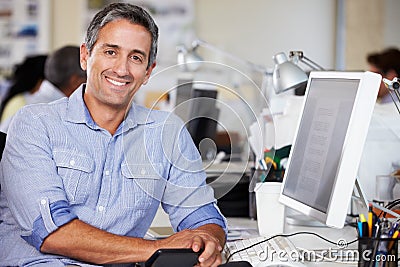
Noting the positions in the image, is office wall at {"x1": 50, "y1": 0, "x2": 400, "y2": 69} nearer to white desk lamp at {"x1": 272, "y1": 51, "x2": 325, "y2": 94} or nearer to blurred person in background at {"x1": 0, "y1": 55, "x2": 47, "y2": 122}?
blurred person in background at {"x1": 0, "y1": 55, "x2": 47, "y2": 122}

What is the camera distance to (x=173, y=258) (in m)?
1.57

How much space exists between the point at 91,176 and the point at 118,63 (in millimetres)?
292

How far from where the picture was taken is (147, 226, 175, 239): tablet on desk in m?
2.04

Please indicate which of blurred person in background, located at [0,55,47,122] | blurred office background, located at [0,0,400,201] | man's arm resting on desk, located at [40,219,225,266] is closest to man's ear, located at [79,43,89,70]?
man's arm resting on desk, located at [40,219,225,266]

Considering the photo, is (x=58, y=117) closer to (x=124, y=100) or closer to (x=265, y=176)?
(x=124, y=100)

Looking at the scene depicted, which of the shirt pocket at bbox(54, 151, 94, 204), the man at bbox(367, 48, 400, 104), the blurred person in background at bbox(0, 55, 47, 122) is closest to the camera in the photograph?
the shirt pocket at bbox(54, 151, 94, 204)

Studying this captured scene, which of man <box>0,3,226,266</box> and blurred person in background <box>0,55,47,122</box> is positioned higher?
man <box>0,3,226,266</box>

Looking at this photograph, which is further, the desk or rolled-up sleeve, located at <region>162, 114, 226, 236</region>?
rolled-up sleeve, located at <region>162, 114, 226, 236</region>

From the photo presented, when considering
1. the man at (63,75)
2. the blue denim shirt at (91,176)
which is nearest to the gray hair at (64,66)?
the man at (63,75)

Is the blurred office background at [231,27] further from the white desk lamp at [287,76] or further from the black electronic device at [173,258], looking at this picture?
the black electronic device at [173,258]

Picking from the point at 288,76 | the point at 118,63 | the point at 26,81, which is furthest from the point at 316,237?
the point at 26,81

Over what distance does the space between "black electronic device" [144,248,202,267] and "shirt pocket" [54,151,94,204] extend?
30cm

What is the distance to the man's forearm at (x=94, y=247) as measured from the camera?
170cm

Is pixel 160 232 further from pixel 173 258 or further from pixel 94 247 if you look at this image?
pixel 173 258
